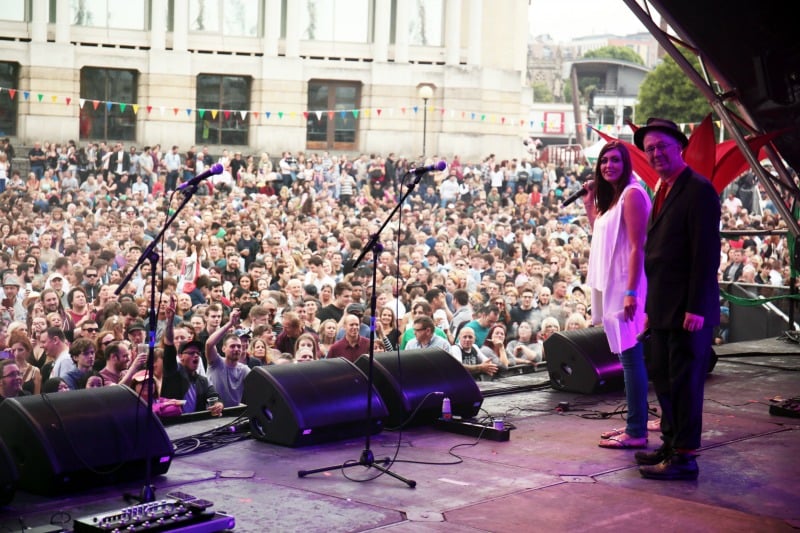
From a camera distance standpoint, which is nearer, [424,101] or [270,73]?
[270,73]

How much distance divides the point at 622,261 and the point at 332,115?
25.9 meters

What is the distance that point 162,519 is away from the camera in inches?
153

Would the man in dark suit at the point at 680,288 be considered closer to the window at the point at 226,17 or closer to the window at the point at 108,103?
the window at the point at 108,103

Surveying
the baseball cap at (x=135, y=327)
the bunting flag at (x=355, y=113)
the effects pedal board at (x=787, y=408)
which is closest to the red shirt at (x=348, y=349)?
the baseball cap at (x=135, y=327)

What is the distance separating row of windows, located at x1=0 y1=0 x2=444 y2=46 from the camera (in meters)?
27.3

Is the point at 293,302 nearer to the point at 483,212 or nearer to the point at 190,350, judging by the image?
the point at 190,350

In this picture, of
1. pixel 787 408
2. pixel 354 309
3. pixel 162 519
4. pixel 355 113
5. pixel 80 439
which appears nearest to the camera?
pixel 162 519

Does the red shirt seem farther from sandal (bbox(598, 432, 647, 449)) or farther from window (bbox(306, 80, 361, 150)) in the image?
window (bbox(306, 80, 361, 150))

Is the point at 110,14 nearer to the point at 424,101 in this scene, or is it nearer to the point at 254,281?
the point at 424,101

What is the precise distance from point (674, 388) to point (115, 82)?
24.9 m

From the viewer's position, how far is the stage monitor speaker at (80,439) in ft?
14.7

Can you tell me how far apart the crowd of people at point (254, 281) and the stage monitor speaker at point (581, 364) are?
786mm

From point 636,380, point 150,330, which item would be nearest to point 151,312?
point 150,330

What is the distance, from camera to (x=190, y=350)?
285 inches
